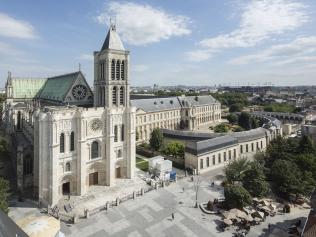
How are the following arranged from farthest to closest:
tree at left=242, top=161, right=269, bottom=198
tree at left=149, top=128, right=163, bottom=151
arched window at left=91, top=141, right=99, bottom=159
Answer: tree at left=149, top=128, right=163, bottom=151 < arched window at left=91, top=141, right=99, bottom=159 < tree at left=242, top=161, right=269, bottom=198

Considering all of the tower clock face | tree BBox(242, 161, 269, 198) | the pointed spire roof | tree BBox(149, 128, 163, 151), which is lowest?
tree BBox(242, 161, 269, 198)

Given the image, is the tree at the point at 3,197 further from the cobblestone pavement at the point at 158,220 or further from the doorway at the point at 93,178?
the doorway at the point at 93,178

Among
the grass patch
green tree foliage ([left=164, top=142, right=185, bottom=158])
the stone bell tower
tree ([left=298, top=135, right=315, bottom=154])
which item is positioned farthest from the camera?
green tree foliage ([left=164, top=142, right=185, bottom=158])

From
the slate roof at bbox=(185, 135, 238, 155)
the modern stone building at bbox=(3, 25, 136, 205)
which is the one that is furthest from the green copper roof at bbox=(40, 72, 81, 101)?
the slate roof at bbox=(185, 135, 238, 155)

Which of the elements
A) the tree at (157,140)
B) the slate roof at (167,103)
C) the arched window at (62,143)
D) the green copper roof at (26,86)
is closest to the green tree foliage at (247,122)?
the slate roof at (167,103)

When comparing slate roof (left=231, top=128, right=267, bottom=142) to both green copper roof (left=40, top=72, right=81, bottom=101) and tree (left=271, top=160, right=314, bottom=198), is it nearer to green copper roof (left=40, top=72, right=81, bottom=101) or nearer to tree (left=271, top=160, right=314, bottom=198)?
tree (left=271, top=160, right=314, bottom=198)

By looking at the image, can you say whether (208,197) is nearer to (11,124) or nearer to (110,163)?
(110,163)
